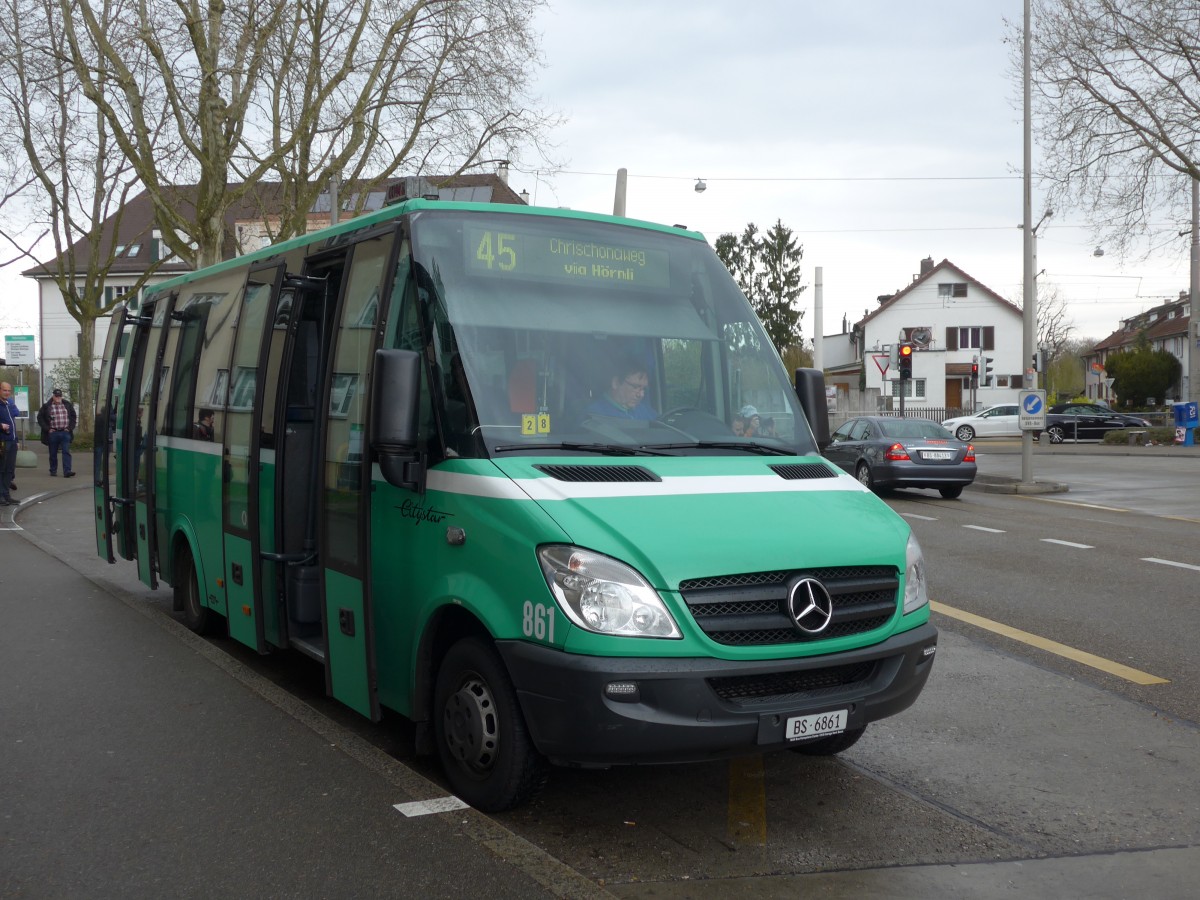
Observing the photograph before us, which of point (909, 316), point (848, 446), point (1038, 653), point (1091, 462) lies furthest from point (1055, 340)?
point (1038, 653)

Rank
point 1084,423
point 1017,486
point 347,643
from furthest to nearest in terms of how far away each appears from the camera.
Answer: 1. point 1084,423
2. point 1017,486
3. point 347,643

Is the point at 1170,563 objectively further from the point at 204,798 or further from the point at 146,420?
the point at 204,798

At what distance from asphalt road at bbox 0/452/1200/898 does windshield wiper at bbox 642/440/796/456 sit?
140 cm

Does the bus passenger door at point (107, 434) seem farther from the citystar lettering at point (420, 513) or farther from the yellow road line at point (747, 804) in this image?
the yellow road line at point (747, 804)

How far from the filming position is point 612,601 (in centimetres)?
429

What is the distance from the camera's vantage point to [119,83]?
1009 inches

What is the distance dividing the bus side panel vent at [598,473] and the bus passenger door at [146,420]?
500 centimetres

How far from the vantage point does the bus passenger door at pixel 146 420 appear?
8.98 metres

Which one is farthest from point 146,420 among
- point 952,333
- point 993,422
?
point 952,333

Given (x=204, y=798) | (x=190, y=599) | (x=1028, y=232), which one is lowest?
(x=204, y=798)

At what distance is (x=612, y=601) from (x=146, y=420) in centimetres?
→ 594

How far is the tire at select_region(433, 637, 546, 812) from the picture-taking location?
15.0 feet

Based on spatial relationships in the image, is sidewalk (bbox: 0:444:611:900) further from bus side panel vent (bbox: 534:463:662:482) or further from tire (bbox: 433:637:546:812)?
bus side panel vent (bbox: 534:463:662:482)

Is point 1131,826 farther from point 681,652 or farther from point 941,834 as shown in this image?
point 681,652
